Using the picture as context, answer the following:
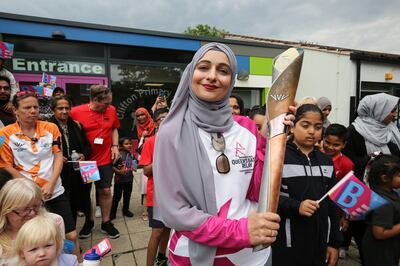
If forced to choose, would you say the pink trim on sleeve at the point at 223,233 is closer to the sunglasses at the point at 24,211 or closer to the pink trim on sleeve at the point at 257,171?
the pink trim on sleeve at the point at 257,171

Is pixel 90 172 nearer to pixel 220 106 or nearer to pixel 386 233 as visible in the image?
pixel 220 106

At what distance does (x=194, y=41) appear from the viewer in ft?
27.4

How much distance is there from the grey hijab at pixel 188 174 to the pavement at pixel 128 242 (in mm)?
1645

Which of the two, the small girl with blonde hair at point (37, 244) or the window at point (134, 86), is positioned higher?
the window at point (134, 86)

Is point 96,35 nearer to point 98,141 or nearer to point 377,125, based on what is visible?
point 98,141

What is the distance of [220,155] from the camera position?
122cm

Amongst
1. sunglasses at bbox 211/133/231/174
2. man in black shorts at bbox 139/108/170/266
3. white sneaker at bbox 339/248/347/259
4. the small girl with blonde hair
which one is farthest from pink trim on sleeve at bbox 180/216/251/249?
white sneaker at bbox 339/248/347/259

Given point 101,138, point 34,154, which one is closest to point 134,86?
point 101,138

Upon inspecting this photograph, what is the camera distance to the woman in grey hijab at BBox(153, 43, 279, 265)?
1058 mm

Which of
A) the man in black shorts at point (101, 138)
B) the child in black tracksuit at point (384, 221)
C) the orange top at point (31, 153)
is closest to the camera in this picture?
the child in black tracksuit at point (384, 221)

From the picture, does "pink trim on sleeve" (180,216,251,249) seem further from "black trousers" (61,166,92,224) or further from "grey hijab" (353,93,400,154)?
"black trousers" (61,166,92,224)

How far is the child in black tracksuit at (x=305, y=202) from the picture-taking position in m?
1.81

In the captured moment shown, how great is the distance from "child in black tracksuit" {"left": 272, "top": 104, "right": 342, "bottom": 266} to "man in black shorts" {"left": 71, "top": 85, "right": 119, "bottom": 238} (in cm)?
250

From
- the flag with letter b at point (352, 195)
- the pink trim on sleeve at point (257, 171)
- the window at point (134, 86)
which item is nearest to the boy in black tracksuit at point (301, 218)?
the flag with letter b at point (352, 195)
